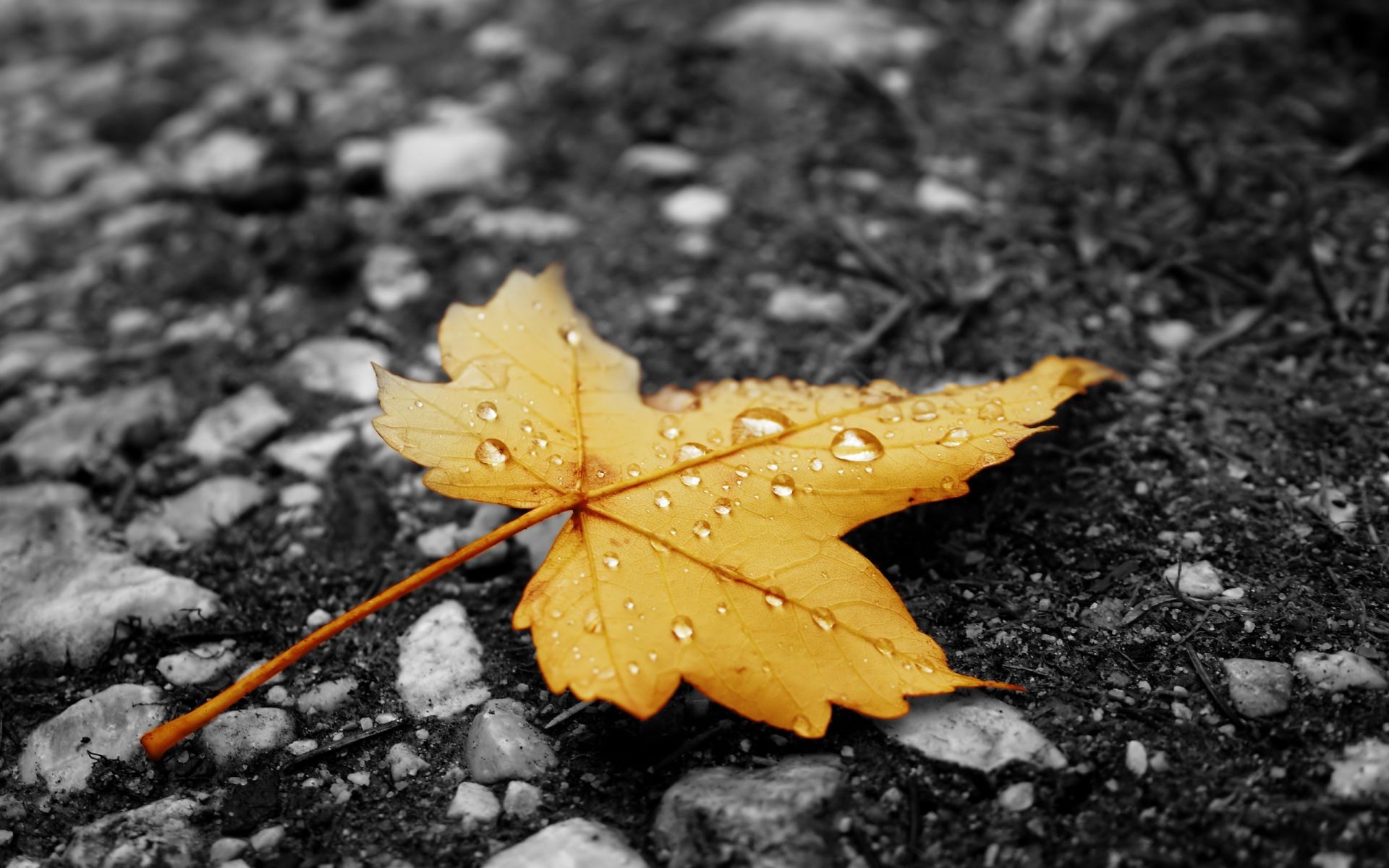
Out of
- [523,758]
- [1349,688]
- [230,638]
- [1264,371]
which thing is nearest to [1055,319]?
[1264,371]

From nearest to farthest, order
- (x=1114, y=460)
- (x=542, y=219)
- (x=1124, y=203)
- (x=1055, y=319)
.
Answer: (x=1114, y=460) < (x=1055, y=319) < (x=1124, y=203) < (x=542, y=219)

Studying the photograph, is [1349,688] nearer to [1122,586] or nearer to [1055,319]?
[1122,586]

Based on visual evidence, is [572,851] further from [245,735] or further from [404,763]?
[245,735]

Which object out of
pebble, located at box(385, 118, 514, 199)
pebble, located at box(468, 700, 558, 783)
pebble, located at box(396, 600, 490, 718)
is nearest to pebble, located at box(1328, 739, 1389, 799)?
pebble, located at box(468, 700, 558, 783)

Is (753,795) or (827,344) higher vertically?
(827,344)

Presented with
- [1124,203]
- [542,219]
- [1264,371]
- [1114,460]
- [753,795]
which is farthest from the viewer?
[542,219]

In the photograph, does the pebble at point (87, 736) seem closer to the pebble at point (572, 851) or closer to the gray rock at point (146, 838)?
the gray rock at point (146, 838)

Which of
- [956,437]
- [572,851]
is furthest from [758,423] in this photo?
[572,851]
